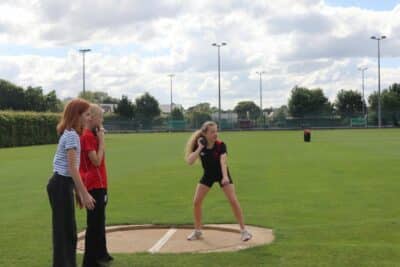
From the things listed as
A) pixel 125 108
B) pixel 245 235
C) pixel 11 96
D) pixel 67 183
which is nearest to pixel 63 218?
pixel 67 183

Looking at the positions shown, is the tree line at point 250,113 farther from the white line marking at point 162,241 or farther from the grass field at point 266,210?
the white line marking at point 162,241

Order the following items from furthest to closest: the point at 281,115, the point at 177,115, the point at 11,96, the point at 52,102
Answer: the point at 177,115
the point at 281,115
the point at 52,102
the point at 11,96

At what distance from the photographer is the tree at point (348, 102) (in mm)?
125938

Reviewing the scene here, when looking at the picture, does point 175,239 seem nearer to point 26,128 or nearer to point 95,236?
point 95,236

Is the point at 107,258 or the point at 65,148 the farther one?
the point at 107,258

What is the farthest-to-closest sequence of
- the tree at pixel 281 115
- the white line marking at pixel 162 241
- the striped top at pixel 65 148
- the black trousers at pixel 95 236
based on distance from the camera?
the tree at pixel 281 115 < the white line marking at pixel 162 241 < the black trousers at pixel 95 236 < the striped top at pixel 65 148

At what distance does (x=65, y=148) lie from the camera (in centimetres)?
695

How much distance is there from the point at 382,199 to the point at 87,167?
8.62m

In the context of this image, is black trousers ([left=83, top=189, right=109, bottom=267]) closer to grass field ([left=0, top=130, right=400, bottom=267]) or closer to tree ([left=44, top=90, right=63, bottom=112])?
grass field ([left=0, top=130, right=400, bottom=267])

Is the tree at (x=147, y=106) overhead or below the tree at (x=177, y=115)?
overhead

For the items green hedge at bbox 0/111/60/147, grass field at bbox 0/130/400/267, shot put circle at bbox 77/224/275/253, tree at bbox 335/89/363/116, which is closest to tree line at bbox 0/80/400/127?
tree at bbox 335/89/363/116

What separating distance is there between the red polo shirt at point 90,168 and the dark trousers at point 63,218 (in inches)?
29.2

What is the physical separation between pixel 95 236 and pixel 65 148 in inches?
63.2

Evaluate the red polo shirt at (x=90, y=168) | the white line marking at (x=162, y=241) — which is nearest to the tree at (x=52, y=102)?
the white line marking at (x=162, y=241)
